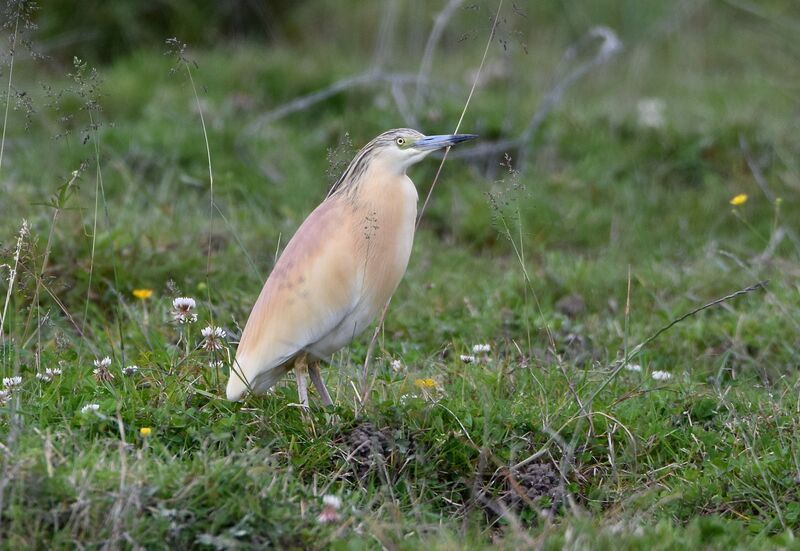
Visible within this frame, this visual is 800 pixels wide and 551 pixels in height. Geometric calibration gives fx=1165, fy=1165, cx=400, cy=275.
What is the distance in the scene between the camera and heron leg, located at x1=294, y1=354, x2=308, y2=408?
12.5 ft

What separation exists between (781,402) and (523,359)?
3.01 feet

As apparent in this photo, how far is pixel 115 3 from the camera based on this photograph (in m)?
9.50

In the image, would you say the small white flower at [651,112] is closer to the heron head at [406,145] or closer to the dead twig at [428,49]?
the dead twig at [428,49]

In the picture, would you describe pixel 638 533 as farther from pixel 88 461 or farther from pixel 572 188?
pixel 572 188

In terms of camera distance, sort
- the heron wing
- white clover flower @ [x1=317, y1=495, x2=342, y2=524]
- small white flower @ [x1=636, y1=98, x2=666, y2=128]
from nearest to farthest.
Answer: white clover flower @ [x1=317, y1=495, x2=342, y2=524], the heron wing, small white flower @ [x1=636, y1=98, x2=666, y2=128]

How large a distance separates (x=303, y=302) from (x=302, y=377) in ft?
0.83

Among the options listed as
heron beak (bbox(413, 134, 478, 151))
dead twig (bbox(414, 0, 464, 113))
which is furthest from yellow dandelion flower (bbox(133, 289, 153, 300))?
dead twig (bbox(414, 0, 464, 113))

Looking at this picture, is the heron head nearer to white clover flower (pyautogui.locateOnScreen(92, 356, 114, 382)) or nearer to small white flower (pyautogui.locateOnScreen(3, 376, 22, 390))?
white clover flower (pyautogui.locateOnScreen(92, 356, 114, 382))

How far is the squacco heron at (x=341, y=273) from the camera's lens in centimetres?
382

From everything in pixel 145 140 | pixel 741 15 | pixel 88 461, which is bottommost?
pixel 741 15

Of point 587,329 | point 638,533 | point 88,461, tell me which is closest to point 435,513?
point 638,533

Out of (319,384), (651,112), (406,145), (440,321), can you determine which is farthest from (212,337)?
(651,112)

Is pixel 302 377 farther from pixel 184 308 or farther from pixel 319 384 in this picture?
pixel 184 308

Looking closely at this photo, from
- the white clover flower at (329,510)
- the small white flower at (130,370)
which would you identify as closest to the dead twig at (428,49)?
the small white flower at (130,370)
